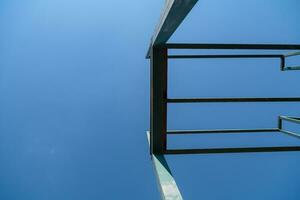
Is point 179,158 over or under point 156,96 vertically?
under

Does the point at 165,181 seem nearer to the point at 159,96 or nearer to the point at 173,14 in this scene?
the point at 159,96

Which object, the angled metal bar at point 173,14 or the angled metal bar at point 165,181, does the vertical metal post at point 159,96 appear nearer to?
the angled metal bar at point 165,181

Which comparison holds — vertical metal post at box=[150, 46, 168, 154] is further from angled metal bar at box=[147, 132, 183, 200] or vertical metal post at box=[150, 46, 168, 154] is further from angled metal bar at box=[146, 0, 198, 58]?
angled metal bar at box=[146, 0, 198, 58]

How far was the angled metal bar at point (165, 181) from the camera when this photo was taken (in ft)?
4.64

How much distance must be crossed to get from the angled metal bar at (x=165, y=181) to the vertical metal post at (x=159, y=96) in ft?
0.45

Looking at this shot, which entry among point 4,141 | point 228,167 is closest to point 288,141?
point 228,167

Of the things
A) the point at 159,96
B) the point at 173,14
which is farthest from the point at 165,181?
the point at 173,14

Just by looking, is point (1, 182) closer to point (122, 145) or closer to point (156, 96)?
point (122, 145)

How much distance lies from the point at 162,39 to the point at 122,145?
20.4 ft

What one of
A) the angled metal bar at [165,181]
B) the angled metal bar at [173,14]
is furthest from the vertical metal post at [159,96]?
the angled metal bar at [173,14]

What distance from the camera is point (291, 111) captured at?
7.18 m

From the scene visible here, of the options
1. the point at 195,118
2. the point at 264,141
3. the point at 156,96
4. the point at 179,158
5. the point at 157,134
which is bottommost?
the point at 179,158

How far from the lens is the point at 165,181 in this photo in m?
1.61

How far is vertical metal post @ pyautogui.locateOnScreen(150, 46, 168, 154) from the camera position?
2.05m
